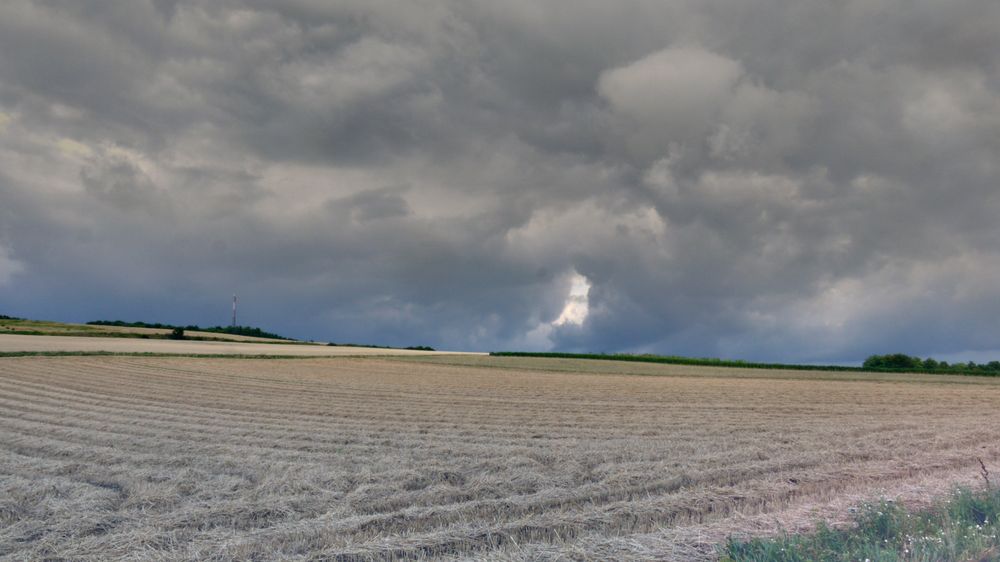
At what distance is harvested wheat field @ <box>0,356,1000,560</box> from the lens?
26.3 feet

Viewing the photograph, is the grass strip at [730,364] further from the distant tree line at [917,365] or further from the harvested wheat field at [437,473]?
the harvested wheat field at [437,473]

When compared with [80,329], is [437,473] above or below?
below

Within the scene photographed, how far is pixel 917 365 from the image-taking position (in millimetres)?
67812

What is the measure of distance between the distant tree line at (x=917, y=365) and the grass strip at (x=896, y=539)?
65351mm

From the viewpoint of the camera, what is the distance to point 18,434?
51.6 feet

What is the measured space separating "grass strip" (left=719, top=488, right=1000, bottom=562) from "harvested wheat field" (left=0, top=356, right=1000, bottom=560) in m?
0.62

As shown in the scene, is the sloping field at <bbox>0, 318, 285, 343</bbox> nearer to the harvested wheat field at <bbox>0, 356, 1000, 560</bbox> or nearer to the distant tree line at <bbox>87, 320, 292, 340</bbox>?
the distant tree line at <bbox>87, 320, 292, 340</bbox>

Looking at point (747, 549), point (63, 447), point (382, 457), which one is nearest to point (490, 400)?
point (382, 457)

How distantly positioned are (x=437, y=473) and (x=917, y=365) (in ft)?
232

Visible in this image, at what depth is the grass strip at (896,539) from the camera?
261 inches

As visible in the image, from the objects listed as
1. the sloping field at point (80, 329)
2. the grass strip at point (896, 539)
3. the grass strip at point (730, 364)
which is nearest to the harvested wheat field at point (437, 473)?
the grass strip at point (896, 539)

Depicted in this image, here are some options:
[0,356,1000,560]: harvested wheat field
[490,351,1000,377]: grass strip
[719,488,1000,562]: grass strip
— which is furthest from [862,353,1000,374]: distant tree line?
[719,488,1000,562]: grass strip

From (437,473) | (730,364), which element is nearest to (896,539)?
(437,473)

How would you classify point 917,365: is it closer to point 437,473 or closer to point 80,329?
point 437,473
